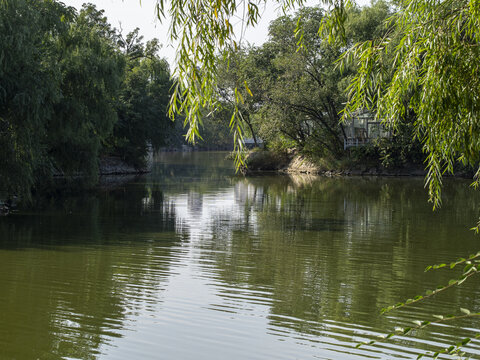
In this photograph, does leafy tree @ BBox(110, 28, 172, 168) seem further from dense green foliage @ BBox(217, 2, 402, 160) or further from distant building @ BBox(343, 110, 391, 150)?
distant building @ BBox(343, 110, 391, 150)

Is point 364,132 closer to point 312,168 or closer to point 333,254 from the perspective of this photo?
point 312,168

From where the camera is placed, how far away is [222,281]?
31.9 feet

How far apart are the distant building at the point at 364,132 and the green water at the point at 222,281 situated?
23.1 meters

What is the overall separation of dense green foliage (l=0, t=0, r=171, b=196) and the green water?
168cm

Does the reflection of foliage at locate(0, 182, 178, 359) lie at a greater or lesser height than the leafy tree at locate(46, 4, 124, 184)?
lesser

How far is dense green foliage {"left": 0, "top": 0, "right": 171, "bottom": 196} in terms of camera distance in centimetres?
1512

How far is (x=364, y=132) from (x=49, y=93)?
32.2 meters


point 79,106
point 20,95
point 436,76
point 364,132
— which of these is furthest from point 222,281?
point 364,132

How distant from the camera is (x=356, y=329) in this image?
286 inches

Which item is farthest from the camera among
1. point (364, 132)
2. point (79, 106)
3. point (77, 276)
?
point (364, 132)

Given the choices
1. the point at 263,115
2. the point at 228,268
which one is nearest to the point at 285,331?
the point at 228,268

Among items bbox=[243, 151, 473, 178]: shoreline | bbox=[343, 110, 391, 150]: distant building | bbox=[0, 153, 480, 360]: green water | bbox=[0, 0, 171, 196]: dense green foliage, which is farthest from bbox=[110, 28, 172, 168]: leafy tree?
bbox=[0, 153, 480, 360]: green water

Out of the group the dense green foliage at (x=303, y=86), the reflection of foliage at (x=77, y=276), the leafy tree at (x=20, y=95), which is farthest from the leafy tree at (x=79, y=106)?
the dense green foliage at (x=303, y=86)

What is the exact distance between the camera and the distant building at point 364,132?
42.3m
